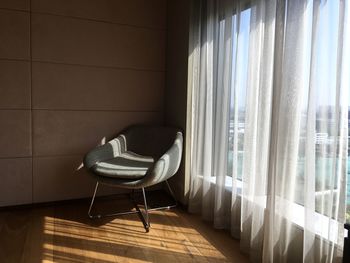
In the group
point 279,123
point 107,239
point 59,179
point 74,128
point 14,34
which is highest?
point 14,34

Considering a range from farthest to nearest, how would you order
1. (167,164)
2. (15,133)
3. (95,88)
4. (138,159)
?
(95,88) < (138,159) < (15,133) < (167,164)

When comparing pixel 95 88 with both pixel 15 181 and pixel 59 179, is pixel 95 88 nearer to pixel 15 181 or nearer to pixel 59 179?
pixel 59 179

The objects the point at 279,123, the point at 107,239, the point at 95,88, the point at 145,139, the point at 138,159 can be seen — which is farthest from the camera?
the point at 145,139

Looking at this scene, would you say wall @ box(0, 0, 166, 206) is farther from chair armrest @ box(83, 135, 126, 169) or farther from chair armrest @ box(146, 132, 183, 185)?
chair armrest @ box(146, 132, 183, 185)

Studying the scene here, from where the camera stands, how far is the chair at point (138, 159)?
2301 mm

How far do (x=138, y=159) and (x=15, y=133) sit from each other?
1.21m

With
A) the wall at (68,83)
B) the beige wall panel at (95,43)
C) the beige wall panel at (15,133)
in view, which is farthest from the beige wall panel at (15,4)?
the beige wall panel at (15,133)

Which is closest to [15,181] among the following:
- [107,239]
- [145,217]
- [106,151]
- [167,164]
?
[106,151]

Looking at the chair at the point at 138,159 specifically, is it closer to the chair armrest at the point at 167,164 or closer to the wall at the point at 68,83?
the chair armrest at the point at 167,164

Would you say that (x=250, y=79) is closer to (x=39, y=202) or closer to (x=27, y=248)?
(x=27, y=248)

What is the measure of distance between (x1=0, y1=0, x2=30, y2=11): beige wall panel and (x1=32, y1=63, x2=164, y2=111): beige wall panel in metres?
0.53

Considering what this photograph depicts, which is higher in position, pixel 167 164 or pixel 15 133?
pixel 15 133

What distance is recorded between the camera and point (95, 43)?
287 cm

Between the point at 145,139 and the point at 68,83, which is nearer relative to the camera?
the point at 68,83
